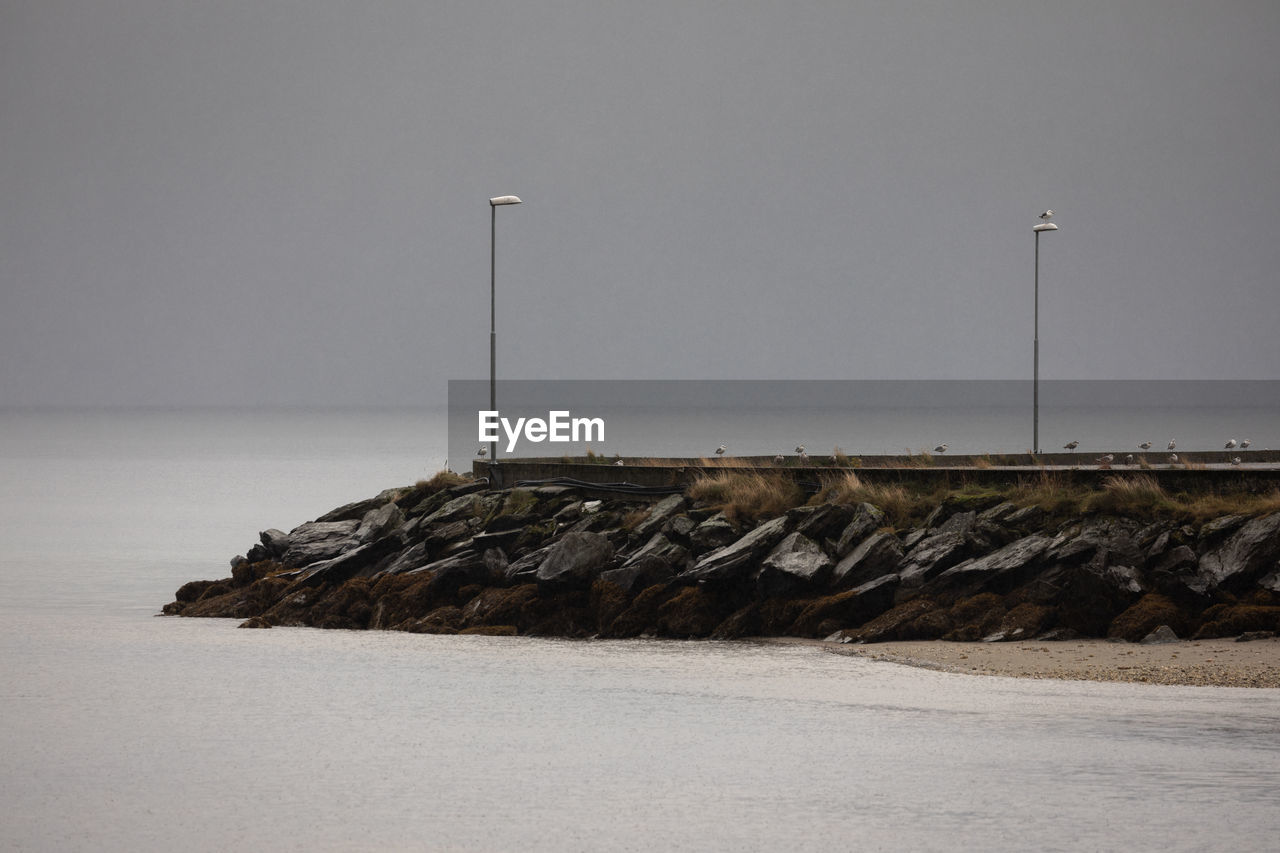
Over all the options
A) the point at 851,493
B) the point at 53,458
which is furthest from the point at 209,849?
the point at 53,458

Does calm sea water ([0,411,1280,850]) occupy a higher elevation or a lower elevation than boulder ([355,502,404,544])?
lower

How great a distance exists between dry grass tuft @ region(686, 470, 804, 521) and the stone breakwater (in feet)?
1.12

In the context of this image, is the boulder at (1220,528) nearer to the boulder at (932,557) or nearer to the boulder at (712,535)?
the boulder at (932,557)

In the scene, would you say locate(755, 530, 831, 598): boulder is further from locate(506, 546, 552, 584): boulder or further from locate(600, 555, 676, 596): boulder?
locate(506, 546, 552, 584): boulder

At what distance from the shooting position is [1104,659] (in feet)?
68.4

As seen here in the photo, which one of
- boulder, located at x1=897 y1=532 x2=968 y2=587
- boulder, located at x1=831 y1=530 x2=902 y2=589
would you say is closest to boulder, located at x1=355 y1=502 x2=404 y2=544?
boulder, located at x1=831 y1=530 x2=902 y2=589

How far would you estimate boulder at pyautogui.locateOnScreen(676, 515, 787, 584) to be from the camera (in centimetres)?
2523

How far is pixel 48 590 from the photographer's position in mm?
38688

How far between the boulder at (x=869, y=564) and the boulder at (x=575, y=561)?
4.50 metres

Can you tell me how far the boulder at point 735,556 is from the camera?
82.8 feet


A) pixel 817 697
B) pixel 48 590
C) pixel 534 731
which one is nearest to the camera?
pixel 534 731

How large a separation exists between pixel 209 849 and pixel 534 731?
5.55 meters

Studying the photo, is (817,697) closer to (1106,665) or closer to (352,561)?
(1106,665)

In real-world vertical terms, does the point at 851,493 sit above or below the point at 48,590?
above
